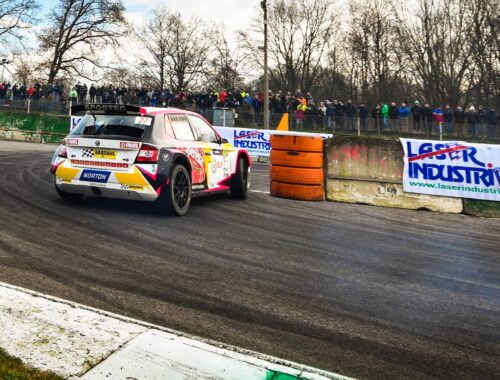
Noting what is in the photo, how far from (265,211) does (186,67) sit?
5096cm

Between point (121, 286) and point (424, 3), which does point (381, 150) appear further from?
point (424, 3)

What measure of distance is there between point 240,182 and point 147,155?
2753 mm

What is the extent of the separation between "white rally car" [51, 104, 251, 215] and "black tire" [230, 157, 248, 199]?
1.44 metres

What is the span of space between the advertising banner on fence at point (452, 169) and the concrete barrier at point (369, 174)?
0.53ft

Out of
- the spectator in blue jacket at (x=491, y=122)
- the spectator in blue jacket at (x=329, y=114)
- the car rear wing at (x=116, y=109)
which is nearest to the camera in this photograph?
the car rear wing at (x=116, y=109)

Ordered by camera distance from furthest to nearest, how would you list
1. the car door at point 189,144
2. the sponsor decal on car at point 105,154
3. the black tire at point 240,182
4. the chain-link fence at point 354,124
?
the chain-link fence at point 354,124, the black tire at point 240,182, the car door at point 189,144, the sponsor decal on car at point 105,154

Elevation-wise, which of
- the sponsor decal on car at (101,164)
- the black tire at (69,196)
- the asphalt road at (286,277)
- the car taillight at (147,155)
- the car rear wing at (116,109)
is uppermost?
the car rear wing at (116,109)

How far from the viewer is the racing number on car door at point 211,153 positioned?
8242mm

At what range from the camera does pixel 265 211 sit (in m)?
8.31

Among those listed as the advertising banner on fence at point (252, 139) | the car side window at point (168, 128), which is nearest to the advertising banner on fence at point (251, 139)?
the advertising banner on fence at point (252, 139)

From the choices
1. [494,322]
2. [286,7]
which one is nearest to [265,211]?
[494,322]

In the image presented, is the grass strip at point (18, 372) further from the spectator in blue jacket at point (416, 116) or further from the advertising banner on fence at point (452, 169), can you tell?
the spectator in blue jacket at point (416, 116)

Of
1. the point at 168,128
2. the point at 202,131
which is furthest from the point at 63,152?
the point at 202,131

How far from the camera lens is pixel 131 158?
693 cm
